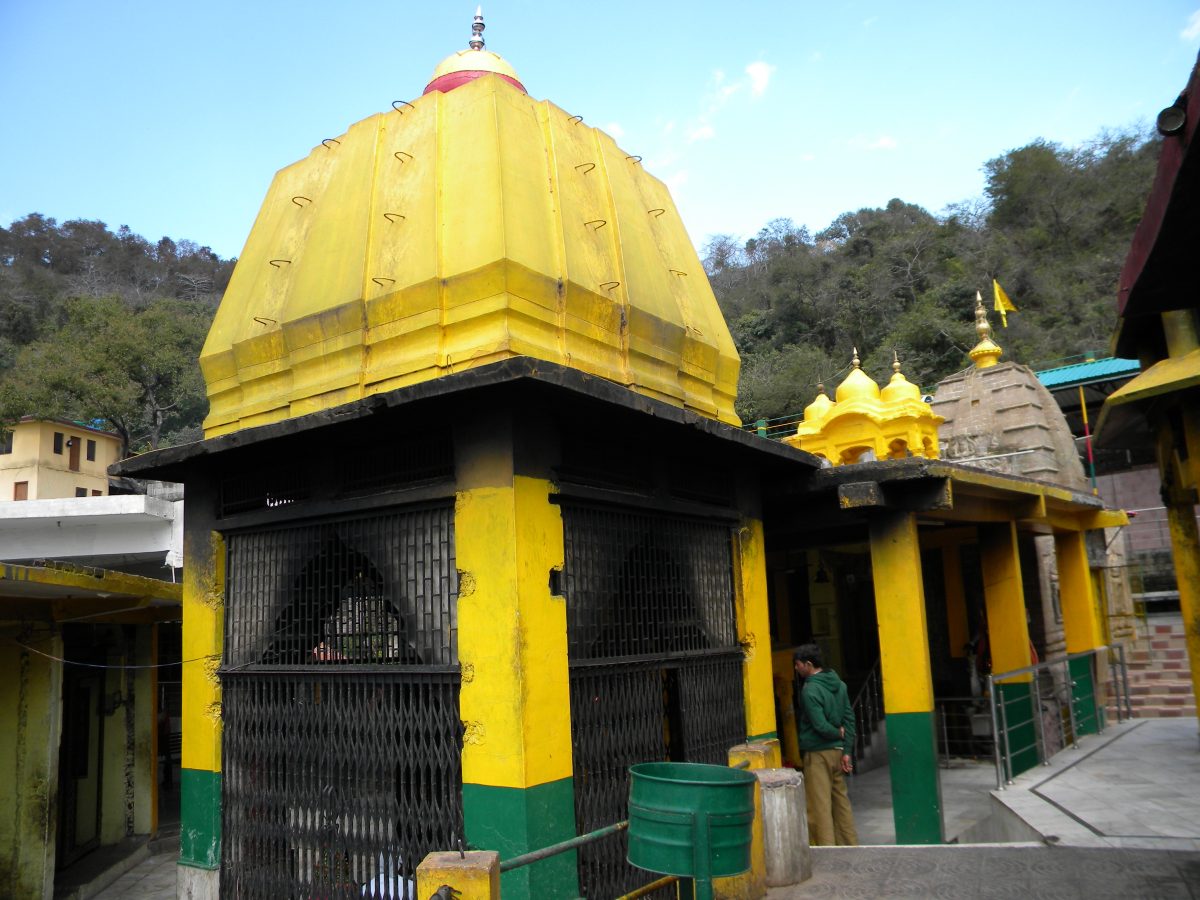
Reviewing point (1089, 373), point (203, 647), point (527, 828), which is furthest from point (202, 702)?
point (1089, 373)

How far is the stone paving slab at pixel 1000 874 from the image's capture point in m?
5.73

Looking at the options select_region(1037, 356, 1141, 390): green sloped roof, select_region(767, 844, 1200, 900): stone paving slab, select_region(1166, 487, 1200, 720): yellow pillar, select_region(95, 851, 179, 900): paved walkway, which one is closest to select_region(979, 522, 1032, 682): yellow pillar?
select_region(1166, 487, 1200, 720): yellow pillar

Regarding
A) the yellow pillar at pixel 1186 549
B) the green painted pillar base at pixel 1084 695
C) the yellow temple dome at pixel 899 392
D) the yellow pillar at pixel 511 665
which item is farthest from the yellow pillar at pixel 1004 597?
the yellow pillar at pixel 511 665

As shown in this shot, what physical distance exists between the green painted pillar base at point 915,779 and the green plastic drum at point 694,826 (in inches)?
193

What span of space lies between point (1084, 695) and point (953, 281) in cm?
3311

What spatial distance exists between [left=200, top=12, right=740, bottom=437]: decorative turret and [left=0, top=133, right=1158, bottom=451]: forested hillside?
2753 centimetres

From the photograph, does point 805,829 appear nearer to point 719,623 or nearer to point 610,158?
point 719,623

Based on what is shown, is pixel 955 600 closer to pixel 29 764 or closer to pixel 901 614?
pixel 901 614

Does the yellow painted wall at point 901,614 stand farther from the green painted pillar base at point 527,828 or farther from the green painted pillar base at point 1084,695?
the green painted pillar base at point 527,828

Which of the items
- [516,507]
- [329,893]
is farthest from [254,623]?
[516,507]

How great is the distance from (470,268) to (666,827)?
433 cm

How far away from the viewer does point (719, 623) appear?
8.05 metres

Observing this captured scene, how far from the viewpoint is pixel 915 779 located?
28.8 feet

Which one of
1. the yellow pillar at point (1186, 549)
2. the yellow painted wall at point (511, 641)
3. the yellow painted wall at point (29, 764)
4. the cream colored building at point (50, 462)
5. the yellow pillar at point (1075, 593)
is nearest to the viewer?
the yellow painted wall at point (511, 641)
